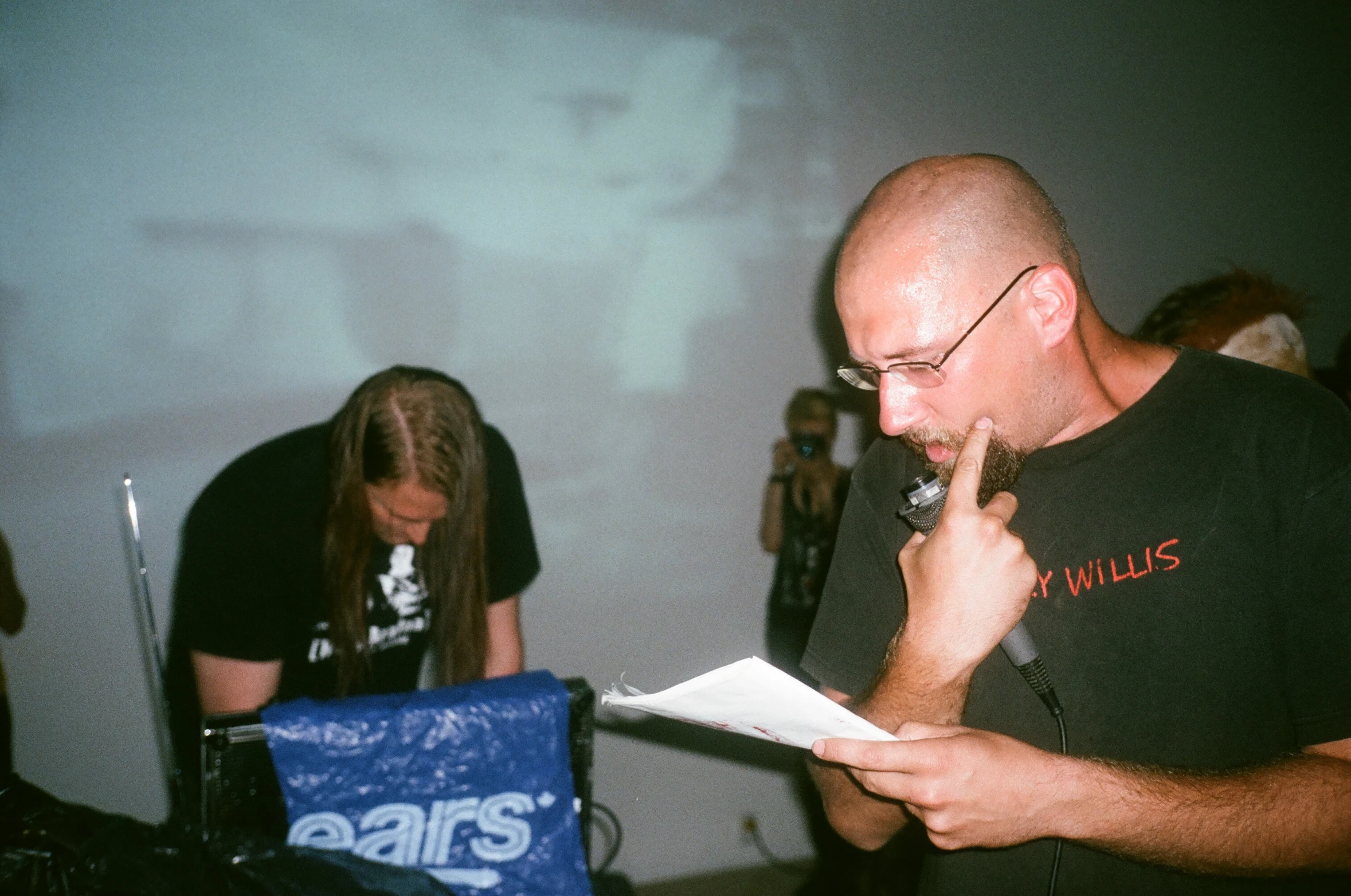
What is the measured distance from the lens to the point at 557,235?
255 cm

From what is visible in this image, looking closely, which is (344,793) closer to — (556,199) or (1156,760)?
(1156,760)

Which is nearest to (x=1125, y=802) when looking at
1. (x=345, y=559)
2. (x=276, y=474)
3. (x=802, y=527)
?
(x=345, y=559)

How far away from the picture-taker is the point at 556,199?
8.31ft

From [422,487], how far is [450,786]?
30.4 inches

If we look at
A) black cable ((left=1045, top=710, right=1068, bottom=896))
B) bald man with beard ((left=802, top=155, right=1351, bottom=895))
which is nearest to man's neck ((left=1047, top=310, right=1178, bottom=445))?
bald man with beard ((left=802, top=155, right=1351, bottom=895))

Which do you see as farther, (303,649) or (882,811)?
(303,649)

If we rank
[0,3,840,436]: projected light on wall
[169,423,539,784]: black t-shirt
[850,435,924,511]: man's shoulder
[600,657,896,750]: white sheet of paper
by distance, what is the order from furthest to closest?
[0,3,840,436]: projected light on wall, [169,423,539,784]: black t-shirt, [850,435,924,511]: man's shoulder, [600,657,896,750]: white sheet of paper

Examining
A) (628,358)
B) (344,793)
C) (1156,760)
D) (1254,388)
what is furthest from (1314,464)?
(628,358)

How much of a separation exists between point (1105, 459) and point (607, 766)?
2321 millimetres

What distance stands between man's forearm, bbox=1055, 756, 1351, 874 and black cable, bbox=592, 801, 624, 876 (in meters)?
2.31

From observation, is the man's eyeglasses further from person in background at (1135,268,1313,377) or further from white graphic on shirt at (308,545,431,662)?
white graphic on shirt at (308,545,431,662)

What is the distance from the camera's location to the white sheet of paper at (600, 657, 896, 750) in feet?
2.34

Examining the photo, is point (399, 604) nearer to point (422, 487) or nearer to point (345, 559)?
point (345, 559)

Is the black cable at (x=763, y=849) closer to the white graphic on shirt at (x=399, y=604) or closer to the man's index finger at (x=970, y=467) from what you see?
the white graphic on shirt at (x=399, y=604)
